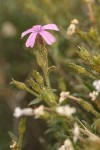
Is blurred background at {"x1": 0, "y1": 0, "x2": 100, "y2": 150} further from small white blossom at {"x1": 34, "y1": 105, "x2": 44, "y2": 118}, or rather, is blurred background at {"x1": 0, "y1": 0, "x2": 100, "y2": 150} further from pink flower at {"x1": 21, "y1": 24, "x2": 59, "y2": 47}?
small white blossom at {"x1": 34, "y1": 105, "x2": 44, "y2": 118}

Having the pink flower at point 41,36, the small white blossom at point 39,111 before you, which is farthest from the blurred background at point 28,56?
the small white blossom at point 39,111

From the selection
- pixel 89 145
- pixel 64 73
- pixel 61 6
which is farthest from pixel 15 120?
pixel 89 145

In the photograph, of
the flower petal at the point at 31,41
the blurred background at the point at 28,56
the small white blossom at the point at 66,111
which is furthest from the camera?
the blurred background at the point at 28,56

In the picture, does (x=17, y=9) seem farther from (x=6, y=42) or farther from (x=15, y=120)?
(x=15, y=120)

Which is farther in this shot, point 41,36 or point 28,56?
point 28,56

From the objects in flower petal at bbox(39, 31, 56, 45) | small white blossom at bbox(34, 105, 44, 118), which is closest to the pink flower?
flower petal at bbox(39, 31, 56, 45)

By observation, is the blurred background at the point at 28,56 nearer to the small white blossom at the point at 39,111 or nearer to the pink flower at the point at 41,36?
the pink flower at the point at 41,36

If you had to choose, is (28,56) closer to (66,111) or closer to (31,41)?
(31,41)

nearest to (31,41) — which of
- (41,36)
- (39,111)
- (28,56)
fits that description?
(41,36)
